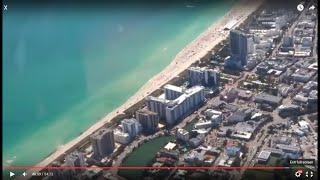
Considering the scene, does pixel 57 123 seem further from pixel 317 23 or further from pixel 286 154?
pixel 317 23

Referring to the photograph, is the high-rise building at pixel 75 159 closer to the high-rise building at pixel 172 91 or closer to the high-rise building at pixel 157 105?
the high-rise building at pixel 157 105

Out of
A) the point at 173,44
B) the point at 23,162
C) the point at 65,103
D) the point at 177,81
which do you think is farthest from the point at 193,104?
the point at 23,162

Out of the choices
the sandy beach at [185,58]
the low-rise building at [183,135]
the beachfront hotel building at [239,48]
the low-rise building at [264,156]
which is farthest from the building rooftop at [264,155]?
the sandy beach at [185,58]

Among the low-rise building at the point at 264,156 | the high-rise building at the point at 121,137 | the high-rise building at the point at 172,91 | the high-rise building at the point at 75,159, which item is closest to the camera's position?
the low-rise building at the point at 264,156

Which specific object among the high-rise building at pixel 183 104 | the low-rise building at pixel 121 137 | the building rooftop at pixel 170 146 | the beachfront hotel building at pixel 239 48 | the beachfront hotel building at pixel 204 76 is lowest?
the building rooftop at pixel 170 146

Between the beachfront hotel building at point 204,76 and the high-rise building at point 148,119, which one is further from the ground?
the beachfront hotel building at point 204,76

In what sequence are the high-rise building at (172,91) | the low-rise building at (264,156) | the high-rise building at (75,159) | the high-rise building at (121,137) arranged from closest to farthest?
the low-rise building at (264,156) < the high-rise building at (75,159) < the high-rise building at (121,137) < the high-rise building at (172,91)

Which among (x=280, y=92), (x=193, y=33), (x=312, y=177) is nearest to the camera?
(x=312, y=177)
